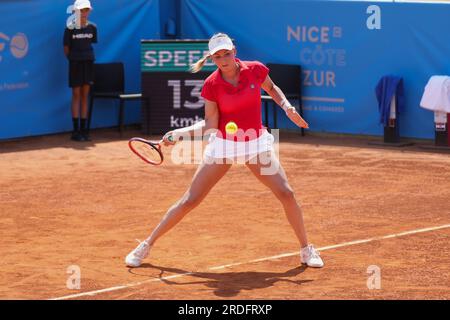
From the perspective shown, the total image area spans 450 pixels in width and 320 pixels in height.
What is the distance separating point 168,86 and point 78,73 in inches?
65.7

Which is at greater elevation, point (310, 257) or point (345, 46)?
point (345, 46)

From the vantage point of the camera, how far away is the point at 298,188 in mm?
13305

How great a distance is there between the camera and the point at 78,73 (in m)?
17.4

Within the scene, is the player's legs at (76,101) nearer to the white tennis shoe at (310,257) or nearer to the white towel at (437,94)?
the white towel at (437,94)

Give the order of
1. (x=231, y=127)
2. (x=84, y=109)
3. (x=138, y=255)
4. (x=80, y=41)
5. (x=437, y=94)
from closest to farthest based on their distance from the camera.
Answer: (x=231, y=127) < (x=138, y=255) < (x=437, y=94) < (x=80, y=41) < (x=84, y=109)

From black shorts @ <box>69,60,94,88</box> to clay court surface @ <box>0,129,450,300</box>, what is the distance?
47.0 inches

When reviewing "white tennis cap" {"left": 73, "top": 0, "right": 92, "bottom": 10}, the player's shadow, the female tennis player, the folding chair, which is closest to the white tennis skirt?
the female tennis player

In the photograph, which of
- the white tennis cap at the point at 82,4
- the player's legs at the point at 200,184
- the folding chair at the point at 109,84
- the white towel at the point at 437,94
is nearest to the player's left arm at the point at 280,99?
the player's legs at the point at 200,184

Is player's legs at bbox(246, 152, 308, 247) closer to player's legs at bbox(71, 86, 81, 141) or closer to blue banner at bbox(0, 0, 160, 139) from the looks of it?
player's legs at bbox(71, 86, 81, 141)

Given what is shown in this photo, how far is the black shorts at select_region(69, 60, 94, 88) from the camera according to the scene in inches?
682

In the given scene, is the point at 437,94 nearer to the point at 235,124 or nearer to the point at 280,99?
the point at 280,99

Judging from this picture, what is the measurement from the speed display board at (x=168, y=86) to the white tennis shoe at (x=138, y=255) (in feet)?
29.5

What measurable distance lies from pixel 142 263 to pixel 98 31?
31.9 ft

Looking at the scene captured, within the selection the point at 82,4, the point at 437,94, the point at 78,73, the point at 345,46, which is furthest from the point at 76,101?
the point at 437,94
